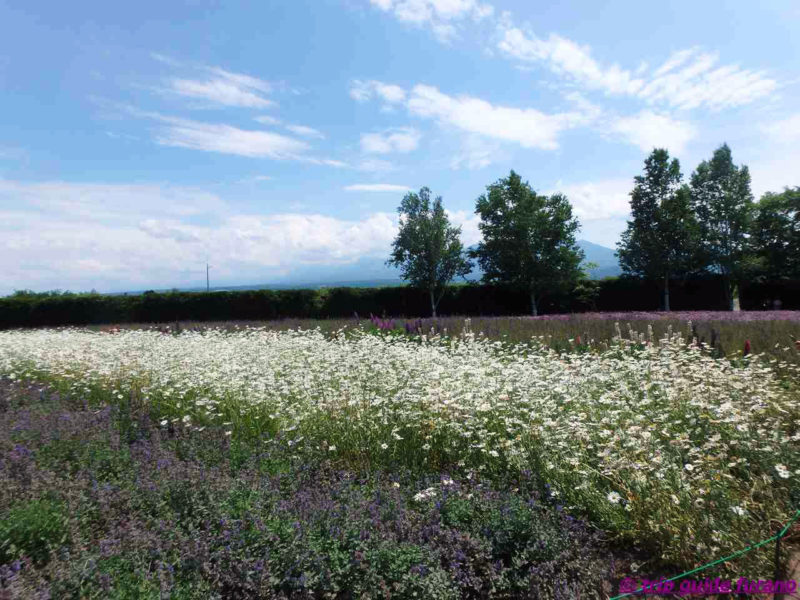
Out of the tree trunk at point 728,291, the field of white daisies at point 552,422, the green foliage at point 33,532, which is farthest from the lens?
the tree trunk at point 728,291

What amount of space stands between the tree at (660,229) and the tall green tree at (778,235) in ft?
11.1

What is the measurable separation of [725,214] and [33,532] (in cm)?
2896

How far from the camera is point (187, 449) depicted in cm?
454

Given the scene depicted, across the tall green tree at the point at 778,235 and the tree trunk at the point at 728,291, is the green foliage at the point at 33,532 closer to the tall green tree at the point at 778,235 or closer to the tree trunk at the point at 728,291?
the tree trunk at the point at 728,291

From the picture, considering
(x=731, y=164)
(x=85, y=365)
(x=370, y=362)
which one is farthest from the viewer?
(x=731, y=164)

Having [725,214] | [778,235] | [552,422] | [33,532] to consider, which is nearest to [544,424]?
[552,422]

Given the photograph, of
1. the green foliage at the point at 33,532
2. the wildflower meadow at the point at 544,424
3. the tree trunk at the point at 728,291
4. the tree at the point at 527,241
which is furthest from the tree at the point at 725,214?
the green foliage at the point at 33,532

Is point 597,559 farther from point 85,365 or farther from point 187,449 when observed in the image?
point 85,365

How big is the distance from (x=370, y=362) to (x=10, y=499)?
3730 mm

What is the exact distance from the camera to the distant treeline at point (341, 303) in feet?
76.9

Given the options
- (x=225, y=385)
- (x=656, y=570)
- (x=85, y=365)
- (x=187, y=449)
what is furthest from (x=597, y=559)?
(x=85, y=365)

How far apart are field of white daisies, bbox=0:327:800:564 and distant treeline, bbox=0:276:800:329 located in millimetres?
16616

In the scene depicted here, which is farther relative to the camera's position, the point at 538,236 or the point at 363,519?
the point at 538,236

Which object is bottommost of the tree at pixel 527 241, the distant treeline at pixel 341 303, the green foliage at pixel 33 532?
the green foliage at pixel 33 532
